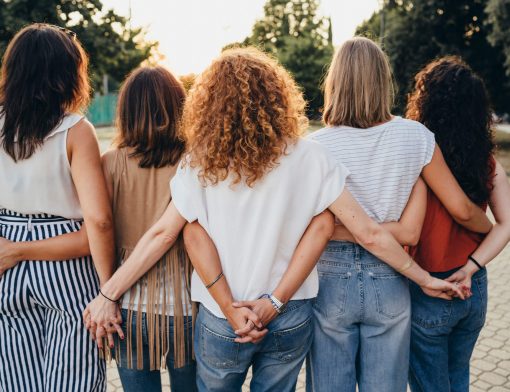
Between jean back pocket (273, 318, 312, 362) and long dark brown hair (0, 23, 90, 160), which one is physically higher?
long dark brown hair (0, 23, 90, 160)

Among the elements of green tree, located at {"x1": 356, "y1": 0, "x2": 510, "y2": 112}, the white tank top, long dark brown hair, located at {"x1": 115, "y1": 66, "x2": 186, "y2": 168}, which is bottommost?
green tree, located at {"x1": 356, "y1": 0, "x2": 510, "y2": 112}

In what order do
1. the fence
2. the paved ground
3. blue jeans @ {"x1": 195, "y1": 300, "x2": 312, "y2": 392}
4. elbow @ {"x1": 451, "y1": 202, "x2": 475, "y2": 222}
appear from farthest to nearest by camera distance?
the fence, the paved ground, elbow @ {"x1": 451, "y1": 202, "x2": 475, "y2": 222}, blue jeans @ {"x1": 195, "y1": 300, "x2": 312, "y2": 392}

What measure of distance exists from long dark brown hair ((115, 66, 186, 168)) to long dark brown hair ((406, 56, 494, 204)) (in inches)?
46.1

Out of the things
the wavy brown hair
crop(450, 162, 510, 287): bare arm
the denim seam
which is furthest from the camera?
crop(450, 162, 510, 287): bare arm

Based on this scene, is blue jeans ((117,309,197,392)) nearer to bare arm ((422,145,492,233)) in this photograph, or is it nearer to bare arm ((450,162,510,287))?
bare arm ((422,145,492,233))

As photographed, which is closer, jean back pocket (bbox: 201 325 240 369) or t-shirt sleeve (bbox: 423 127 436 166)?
jean back pocket (bbox: 201 325 240 369)

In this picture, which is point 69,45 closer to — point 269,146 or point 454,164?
point 269,146

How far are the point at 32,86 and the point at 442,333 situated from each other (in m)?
2.07

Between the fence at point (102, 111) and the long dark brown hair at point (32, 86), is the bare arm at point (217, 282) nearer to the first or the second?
the long dark brown hair at point (32, 86)

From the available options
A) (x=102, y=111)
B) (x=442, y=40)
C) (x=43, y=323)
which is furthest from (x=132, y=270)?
(x=102, y=111)

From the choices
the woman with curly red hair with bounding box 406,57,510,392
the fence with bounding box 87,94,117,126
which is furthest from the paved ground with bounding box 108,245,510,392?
the fence with bounding box 87,94,117,126

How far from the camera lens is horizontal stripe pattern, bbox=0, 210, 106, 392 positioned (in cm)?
212

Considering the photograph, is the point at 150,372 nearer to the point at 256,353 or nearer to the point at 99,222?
the point at 256,353

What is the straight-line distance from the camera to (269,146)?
1.85 meters
